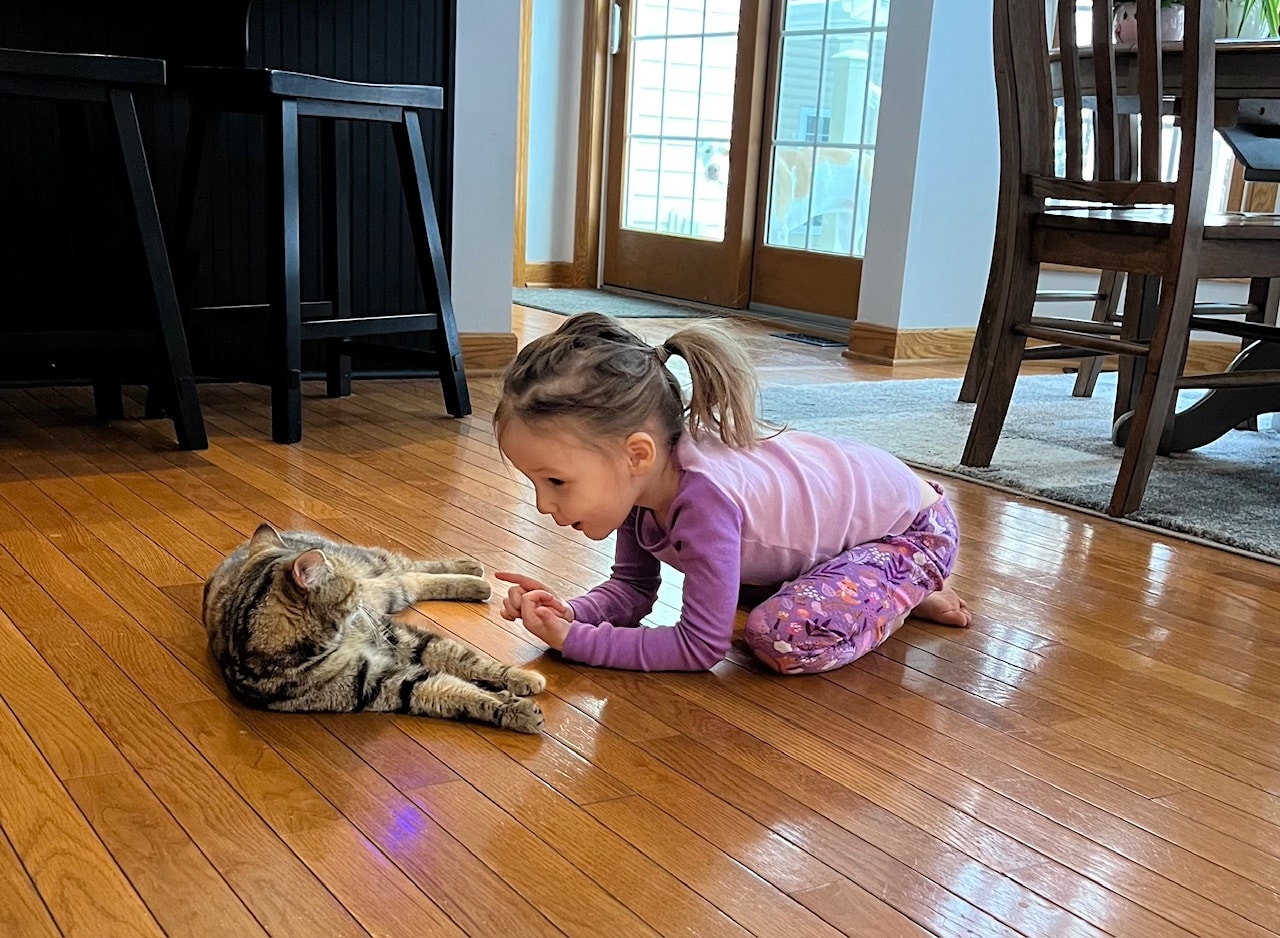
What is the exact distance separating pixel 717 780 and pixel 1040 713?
41 cm

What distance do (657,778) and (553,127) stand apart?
16.0ft

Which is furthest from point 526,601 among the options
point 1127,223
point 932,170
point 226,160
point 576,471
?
point 932,170

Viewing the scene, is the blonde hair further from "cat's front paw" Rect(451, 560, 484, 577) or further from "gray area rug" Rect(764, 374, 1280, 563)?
"gray area rug" Rect(764, 374, 1280, 563)

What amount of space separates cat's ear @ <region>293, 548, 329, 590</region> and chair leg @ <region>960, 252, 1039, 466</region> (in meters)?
1.59

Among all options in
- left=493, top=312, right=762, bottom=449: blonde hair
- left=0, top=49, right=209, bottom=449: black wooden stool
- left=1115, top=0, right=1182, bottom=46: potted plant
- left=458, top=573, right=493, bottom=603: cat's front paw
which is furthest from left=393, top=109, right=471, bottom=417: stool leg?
A: left=1115, top=0, right=1182, bottom=46: potted plant

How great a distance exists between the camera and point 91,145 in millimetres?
2836

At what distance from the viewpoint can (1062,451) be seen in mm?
2746

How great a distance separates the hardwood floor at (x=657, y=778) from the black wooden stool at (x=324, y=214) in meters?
0.70

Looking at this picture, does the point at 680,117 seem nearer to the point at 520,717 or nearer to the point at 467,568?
the point at 467,568

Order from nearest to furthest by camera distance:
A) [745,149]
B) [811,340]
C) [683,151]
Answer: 1. [811,340]
2. [745,149]
3. [683,151]

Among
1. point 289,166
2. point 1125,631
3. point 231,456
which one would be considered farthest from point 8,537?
point 1125,631

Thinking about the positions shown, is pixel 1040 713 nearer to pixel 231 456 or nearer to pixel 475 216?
pixel 231 456

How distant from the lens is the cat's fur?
1.27 metres

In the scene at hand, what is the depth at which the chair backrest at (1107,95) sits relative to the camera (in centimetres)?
211
